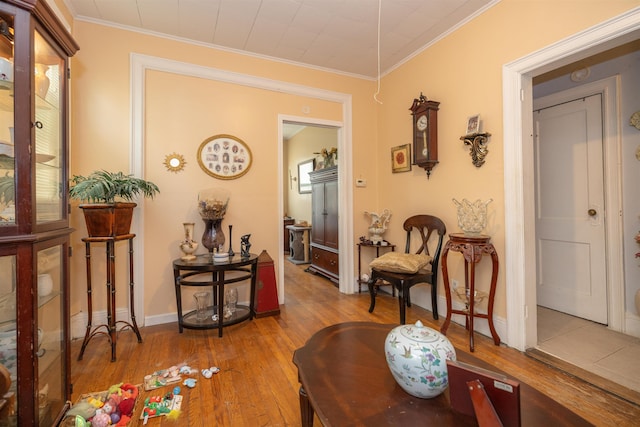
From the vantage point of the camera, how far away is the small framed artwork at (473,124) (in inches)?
95.8

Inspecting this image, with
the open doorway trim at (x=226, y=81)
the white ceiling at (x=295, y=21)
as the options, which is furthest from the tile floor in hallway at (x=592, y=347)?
the white ceiling at (x=295, y=21)

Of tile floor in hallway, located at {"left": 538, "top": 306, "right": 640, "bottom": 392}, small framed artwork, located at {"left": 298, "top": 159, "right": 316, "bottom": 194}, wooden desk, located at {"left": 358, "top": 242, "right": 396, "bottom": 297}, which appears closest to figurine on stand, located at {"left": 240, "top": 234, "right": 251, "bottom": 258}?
wooden desk, located at {"left": 358, "top": 242, "right": 396, "bottom": 297}

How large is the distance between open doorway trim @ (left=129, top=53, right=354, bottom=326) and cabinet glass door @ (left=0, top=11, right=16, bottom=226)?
1.45m

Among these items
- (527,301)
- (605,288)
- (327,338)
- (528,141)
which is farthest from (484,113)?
(327,338)

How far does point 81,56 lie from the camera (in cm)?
247

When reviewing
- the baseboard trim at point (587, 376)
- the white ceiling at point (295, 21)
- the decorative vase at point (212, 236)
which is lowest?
the baseboard trim at point (587, 376)

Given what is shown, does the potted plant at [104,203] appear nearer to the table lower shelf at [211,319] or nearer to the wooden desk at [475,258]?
the table lower shelf at [211,319]

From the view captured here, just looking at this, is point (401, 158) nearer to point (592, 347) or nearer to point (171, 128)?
point (592, 347)

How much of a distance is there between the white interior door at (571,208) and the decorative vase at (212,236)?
3428mm

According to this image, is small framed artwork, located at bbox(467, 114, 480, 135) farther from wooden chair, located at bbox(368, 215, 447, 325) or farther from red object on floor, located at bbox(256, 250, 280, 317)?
red object on floor, located at bbox(256, 250, 280, 317)

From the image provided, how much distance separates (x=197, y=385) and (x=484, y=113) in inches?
118

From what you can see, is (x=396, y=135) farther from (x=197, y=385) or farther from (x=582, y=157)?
(x=197, y=385)

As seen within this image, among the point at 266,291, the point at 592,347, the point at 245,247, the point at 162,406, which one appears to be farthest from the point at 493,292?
the point at 162,406

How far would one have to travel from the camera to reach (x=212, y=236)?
2766 millimetres
